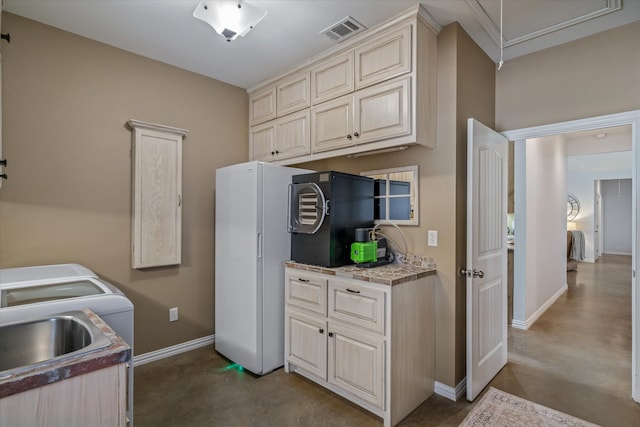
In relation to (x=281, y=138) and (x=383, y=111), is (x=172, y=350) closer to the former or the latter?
(x=281, y=138)

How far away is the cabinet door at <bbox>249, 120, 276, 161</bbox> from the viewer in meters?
3.29

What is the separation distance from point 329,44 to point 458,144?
4.22 ft

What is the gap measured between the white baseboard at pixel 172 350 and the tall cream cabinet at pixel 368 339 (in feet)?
3.67

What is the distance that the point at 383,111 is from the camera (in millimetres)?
2326

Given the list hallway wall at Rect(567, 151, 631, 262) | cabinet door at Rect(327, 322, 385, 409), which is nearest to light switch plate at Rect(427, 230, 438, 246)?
cabinet door at Rect(327, 322, 385, 409)

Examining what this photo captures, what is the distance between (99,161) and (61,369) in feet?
7.15

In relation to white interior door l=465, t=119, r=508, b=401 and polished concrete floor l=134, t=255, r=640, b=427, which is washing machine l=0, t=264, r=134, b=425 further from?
white interior door l=465, t=119, r=508, b=401

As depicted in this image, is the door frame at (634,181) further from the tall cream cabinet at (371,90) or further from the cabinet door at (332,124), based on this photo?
the cabinet door at (332,124)

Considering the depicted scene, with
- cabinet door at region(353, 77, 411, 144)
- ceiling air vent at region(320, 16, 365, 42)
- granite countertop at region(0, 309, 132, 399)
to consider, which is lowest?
granite countertop at region(0, 309, 132, 399)

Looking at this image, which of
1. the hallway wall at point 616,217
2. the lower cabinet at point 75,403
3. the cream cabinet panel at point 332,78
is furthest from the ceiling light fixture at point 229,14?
the hallway wall at point 616,217

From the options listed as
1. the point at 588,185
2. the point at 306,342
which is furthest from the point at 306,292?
the point at 588,185

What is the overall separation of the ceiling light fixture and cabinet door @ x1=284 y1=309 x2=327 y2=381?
79.9 inches

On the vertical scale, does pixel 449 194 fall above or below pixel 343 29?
below

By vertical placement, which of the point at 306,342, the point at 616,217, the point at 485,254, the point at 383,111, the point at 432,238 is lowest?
the point at 306,342
